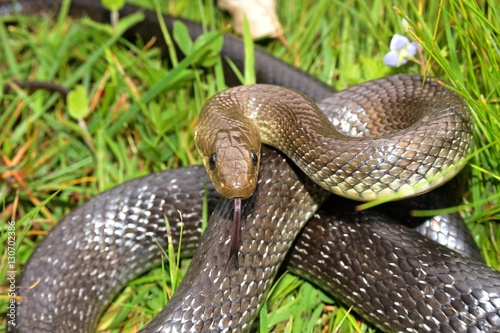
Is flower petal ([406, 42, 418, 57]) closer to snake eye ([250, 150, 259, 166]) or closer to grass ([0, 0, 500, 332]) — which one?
grass ([0, 0, 500, 332])

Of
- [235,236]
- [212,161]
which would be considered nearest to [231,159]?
[212,161]

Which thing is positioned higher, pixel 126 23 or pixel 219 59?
pixel 126 23

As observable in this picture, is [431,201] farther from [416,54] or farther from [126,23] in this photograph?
[126,23]

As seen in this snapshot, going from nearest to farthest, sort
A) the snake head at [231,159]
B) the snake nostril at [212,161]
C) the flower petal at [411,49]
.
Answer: the snake head at [231,159] → the snake nostril at [212,161] → the flower petal at [411,49]

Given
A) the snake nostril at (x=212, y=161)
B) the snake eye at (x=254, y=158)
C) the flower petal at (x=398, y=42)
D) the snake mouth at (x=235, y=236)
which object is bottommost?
the snake mouth at (x=235, y=236)

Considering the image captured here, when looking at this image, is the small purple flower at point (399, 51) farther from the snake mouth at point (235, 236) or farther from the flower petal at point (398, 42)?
the snake mouth at point (235, 236)

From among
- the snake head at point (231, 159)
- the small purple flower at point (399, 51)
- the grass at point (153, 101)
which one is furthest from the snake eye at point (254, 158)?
the small purple flower at point (399, 51)

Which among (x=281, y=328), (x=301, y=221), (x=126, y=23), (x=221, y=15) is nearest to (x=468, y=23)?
(x=301, y=221)

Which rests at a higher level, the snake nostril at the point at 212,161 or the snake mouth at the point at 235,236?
the snake nostril at the point at 212,161
